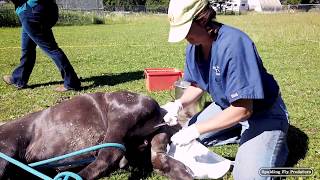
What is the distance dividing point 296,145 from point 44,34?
4182mm

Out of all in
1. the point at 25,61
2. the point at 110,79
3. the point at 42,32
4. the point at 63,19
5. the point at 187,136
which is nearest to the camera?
the point at 187,136

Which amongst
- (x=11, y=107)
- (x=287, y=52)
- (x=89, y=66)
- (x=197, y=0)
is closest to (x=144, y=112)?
(x=197, y=0)

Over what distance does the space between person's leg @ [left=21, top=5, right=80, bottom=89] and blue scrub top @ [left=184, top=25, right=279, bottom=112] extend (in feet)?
12.1

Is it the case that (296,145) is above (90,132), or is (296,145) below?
below

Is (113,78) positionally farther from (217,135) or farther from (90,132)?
(90,132)

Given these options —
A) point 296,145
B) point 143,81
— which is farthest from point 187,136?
point 143,81

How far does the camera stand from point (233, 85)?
3203 millimetres

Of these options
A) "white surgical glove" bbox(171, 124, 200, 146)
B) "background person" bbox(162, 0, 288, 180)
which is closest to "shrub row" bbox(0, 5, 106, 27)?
"background person" bbox(162, 0, 288, 180)

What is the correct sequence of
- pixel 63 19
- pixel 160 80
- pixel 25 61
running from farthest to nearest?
pixel 63 19 → pixel 25 61 → pixel 160 80

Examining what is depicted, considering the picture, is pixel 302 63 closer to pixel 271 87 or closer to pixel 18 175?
pixel 271 87

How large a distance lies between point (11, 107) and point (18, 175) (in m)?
2.70

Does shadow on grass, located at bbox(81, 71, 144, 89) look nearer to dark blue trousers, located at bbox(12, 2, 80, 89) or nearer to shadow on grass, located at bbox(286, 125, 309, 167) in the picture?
dark blue trousers, located at bbox(12, 2, 80, 89)

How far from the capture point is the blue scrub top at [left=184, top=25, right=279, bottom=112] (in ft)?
10.4

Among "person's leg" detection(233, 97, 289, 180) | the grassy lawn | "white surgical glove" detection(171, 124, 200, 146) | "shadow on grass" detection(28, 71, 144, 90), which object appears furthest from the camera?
"shadow on grass" detection(28, 71, 144, 90)
